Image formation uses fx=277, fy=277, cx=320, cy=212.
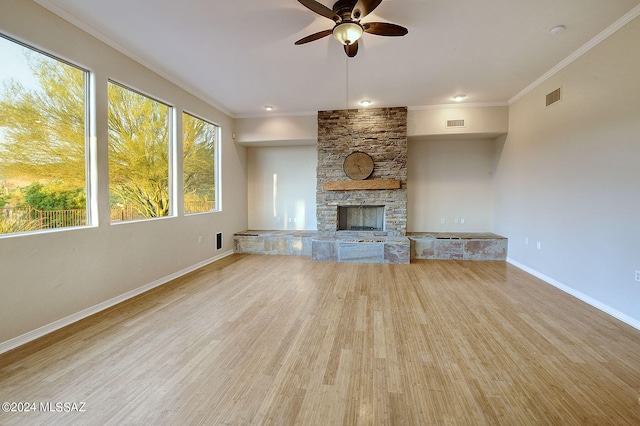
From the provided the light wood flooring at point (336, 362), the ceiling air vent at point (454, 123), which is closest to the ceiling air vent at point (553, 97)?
the ceiling air vent at point (454, 123)

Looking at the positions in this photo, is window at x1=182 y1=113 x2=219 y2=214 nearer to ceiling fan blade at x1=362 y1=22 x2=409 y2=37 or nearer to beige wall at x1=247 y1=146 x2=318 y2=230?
beige wall at x1=247 y1=146 x2=318 y2=230

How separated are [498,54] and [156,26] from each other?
368cm

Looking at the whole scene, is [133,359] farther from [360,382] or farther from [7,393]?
Answer: [360,382]

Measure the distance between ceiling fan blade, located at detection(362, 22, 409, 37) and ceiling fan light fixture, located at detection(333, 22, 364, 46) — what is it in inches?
4.1

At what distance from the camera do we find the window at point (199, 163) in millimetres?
4332

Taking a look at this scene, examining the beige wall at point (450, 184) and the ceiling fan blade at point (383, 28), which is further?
the beige wall at point (450, 184)

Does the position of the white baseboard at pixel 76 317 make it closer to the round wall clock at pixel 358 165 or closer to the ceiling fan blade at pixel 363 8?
the round wall clock at pixel 358 165

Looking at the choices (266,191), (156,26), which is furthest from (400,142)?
(156,26)

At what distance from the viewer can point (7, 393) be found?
1.64 meters

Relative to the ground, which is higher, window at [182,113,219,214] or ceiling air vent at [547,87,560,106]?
ceiling air vent at [547,87,560,106]

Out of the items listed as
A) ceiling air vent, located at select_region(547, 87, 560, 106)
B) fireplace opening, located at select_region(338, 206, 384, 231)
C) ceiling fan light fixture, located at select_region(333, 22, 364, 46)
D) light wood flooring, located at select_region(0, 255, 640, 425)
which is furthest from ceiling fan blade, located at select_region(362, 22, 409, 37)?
fireplace opening, located at select_region(338, 206, 384, 231)

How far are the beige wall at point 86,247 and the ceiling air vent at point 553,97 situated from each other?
509 cm

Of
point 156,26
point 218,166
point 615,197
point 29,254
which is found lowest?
point 29,254

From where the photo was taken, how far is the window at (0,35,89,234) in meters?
2.20
